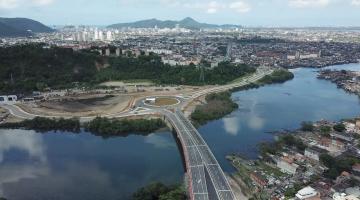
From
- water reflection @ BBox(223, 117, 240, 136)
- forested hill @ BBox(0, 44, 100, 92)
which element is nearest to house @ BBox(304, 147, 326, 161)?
water reflection @ BBox(223, 117, 240, 136)

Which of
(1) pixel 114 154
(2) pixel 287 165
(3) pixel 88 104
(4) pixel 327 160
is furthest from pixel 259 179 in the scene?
(3) pixel 88 104

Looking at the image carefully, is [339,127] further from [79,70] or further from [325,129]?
[79,70]

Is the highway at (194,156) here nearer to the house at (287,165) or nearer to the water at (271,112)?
the water at (271,112)

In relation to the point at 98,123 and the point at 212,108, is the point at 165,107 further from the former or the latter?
the point at 98,123

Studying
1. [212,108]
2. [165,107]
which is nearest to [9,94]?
[165,107]

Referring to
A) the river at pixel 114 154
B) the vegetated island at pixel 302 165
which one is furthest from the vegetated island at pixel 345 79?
the vegetated island at pixel 302 165
